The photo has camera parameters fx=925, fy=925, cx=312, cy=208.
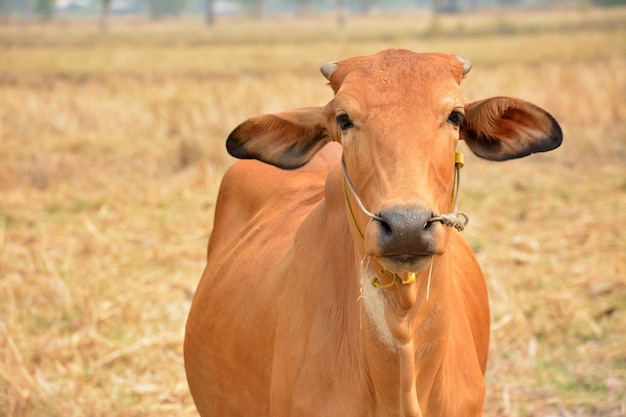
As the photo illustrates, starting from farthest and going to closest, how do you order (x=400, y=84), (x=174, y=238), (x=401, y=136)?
(x=174, y=238) → (x=400, y=84) → (x=401, y=136)

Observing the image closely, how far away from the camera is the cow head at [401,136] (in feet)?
8.66

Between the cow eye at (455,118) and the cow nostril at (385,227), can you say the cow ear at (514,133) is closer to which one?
the cow eye at (455,118)

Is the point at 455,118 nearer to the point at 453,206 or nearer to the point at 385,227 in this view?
the point at 453,206

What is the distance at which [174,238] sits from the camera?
961cm

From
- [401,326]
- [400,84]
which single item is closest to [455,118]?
[400,84]

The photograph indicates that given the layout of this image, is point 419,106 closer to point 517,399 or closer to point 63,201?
point 517,399

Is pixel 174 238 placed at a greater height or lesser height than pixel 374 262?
lesser

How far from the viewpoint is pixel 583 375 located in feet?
20.2

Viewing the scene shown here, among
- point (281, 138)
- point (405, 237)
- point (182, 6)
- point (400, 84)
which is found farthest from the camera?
point (182, 6)

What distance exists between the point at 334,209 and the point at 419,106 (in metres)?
0.77

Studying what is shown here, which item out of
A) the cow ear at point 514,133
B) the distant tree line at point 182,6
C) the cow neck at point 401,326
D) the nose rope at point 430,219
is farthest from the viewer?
the distant tree line at point 182,6

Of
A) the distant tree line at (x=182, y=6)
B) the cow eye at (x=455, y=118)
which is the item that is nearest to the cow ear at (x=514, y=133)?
the cow eye at (x=455, y=118)

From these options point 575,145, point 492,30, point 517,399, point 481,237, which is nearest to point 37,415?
point 517,399

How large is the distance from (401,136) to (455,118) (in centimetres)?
28
